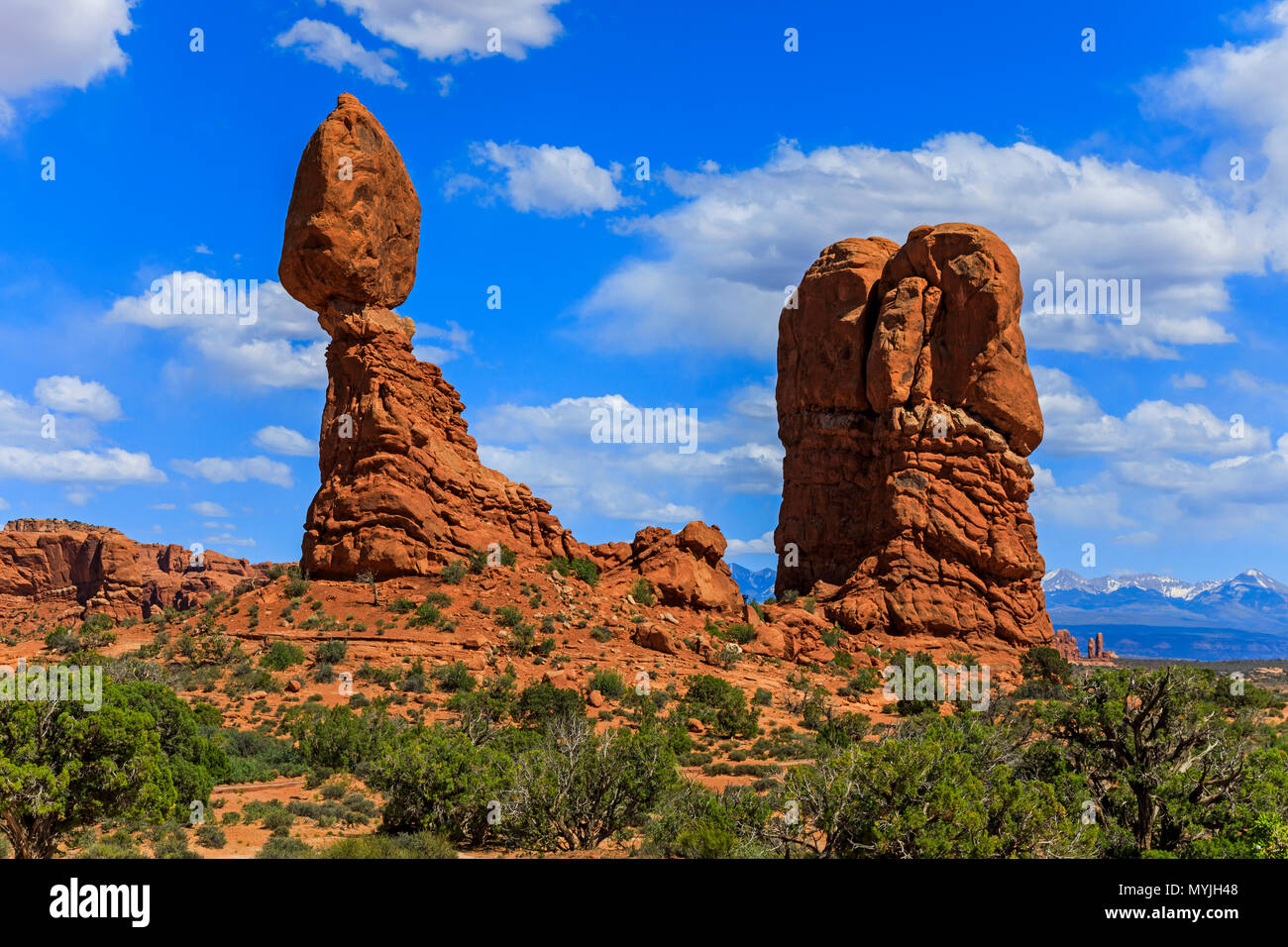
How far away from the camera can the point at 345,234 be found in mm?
35719

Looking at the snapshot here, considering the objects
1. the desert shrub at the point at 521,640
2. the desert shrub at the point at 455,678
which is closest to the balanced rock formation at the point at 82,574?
the desert shrub at the point at 521,640

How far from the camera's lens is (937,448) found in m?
41.4

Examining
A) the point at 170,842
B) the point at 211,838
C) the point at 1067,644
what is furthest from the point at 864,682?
the point at 1067,644

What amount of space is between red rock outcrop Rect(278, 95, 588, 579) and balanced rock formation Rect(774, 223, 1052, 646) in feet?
47.1

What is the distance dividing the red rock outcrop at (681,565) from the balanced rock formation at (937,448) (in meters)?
4.83

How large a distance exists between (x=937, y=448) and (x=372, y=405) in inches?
894

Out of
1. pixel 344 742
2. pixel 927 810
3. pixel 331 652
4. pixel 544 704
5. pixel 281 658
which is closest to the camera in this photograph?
pixel 927 810

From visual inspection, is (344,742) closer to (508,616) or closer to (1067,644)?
(508,616)

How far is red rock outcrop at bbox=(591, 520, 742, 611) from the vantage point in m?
38.1

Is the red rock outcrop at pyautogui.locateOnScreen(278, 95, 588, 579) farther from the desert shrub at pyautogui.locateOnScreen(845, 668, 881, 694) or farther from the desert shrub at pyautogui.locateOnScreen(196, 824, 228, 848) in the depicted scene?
the desert shrub at pyautogui.locateOnScreen(196, 824, 228, 848)

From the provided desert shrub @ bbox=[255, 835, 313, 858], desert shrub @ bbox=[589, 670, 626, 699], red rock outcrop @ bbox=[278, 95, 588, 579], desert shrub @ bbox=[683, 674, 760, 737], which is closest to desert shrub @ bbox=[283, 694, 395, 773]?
desert shrub @ bbox=[255, 835, 313, 858]

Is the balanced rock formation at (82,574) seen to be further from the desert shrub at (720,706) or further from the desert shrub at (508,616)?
the desert shrub at (720,706)

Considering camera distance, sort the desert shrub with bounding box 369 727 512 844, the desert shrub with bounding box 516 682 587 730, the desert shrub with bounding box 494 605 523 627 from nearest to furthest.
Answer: the desert shrub with bounding box 369 727 512 844 < the desert shrub with bounding box 516 682 587 730 < the desert shrub with bounding box 494 605 523 627
